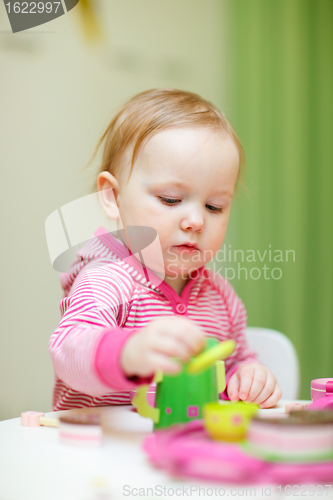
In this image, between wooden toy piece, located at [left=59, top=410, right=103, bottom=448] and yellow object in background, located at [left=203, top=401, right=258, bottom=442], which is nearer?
yellow object in background, located at [left=203, top=401, right=258, bottom=442]

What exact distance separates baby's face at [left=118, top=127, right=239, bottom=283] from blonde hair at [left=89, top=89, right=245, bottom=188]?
0.05 feet

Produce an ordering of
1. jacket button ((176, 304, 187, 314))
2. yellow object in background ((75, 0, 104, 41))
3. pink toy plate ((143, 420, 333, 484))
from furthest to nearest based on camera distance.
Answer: yellow object in background ((75, 0, 104, 41))
jacket button ((176, 304, 187, 314))
pink toy plate ((143, 420, 333, 484))

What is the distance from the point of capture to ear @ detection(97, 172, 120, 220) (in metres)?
0.85

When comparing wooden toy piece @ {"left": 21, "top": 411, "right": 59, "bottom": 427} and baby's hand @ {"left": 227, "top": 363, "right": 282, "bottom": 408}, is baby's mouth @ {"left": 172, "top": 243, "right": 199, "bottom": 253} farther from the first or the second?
wooden toy piece @ {"left": 21, "top": 411, "right": 59, "bottom": 427}

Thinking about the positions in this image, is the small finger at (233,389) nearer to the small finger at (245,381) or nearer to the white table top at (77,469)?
the small finger at (245,381)

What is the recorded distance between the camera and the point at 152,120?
80 centimetres

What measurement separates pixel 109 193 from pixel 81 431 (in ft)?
1.56

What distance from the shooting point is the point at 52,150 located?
1.27 metres

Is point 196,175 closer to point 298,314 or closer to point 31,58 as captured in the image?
point 31,58

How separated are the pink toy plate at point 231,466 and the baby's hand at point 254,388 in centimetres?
36

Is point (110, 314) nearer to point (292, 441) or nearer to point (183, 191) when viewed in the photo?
point (183, 191)

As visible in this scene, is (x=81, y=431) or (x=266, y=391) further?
(x=266, y=391)

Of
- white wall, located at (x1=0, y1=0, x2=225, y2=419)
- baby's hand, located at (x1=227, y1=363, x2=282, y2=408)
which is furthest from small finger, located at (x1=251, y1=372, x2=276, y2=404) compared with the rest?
white wall, located at (x1=0, y1=0, x2=225, y2=419)

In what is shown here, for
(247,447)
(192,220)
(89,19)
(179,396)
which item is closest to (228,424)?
(247,447)
